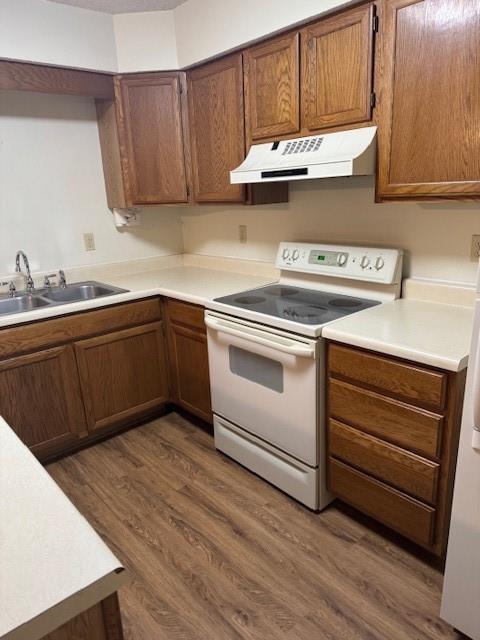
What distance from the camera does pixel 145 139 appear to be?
2.65m

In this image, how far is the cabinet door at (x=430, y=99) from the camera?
1.48 meters

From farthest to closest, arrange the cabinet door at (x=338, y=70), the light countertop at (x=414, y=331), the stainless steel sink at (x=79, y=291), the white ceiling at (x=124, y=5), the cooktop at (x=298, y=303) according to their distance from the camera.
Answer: the stainless steel sink at (x=79, y=291), the white ceiling at (x=124, y=5), the cooktop at (x=298, y=303), the cabinet door at (x=338, y=70), the light countertop at (x=414, y=331)

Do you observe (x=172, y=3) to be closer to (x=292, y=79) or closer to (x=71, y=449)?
(x=292, y=79)

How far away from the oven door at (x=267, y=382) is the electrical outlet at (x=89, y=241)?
1138mm

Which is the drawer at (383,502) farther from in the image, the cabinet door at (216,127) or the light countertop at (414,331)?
the cabinet door at (216,127)

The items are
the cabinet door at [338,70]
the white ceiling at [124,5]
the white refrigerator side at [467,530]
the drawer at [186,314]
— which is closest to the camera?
the white refrigerator side at [467,530]

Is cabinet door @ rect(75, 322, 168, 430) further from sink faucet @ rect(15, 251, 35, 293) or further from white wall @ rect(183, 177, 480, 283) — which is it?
white wall @ rect(183, 177, 480, 283)

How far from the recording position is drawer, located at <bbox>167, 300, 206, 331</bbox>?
241 centimetres

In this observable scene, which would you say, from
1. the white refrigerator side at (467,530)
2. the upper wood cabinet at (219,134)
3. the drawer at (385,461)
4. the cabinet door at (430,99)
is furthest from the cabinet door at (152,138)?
the white refrigerator side at (467,530)

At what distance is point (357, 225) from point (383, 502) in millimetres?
1269

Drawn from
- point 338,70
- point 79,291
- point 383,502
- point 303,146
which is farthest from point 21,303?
point 383,502

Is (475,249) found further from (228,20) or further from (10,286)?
(10,286)

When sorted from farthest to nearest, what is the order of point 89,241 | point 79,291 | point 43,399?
point 89,241
point 79,291
point 43,399

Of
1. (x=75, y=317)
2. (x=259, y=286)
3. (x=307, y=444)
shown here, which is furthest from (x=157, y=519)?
(x=259, y=286)
